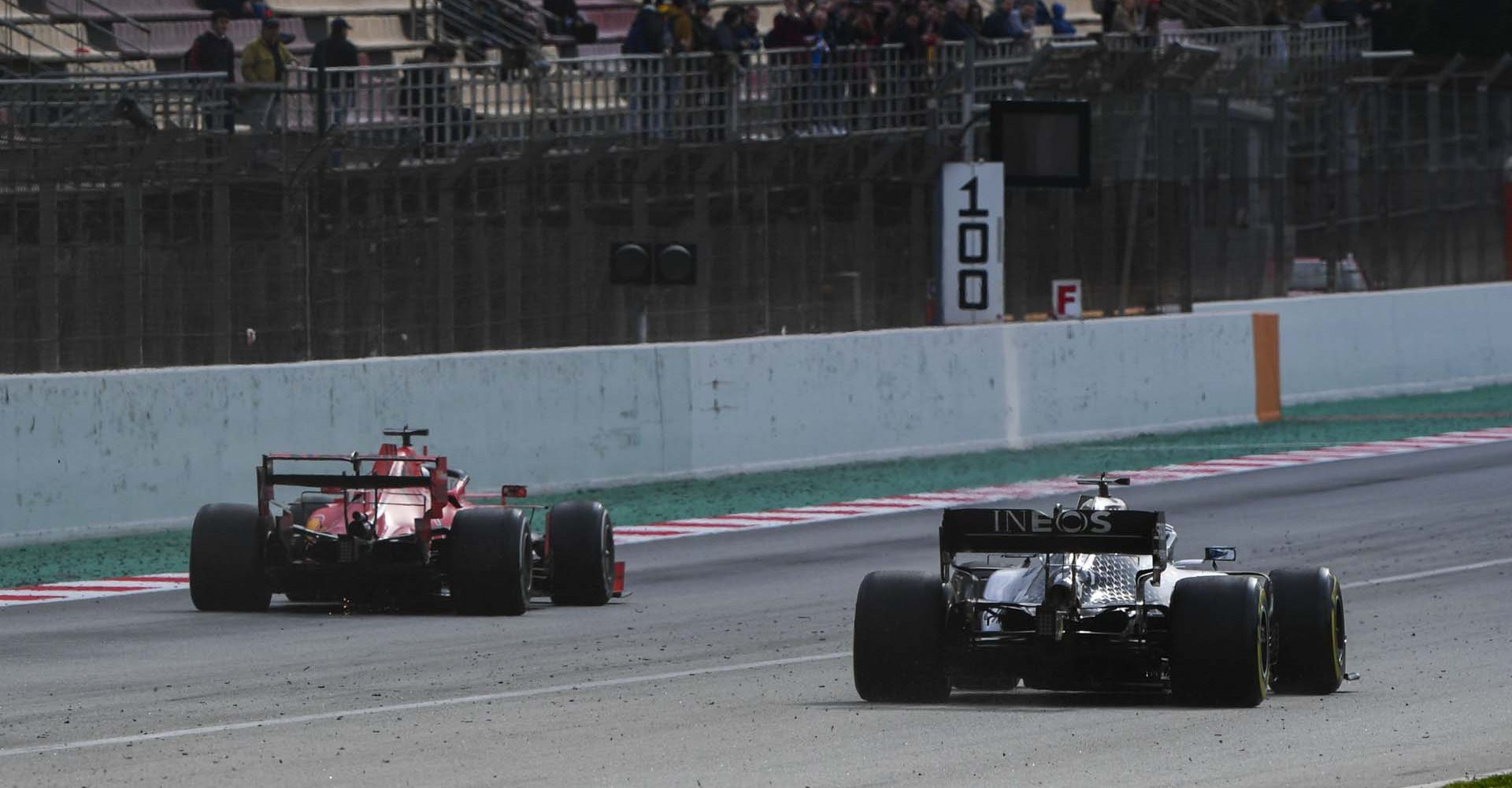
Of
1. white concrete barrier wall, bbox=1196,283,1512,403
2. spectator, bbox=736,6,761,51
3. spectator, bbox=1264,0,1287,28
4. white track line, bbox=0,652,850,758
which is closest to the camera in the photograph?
white track line, bbox=0,652,850,758

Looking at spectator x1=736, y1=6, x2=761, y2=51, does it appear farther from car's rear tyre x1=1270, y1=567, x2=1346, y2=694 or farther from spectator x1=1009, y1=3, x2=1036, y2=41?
car's rear tyre x1=1270, y1=567, x2=1346, y2=694

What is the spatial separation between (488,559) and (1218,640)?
16.8ft

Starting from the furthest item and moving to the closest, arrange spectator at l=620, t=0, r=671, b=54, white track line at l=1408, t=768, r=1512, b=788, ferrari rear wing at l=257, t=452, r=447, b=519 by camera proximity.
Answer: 1. spectator at l=620, t=0, r=671, b=54
2. ferrari rear wing at l=257, t=452, r=447, b=519
3. white track line at l=1408, t=768, r=1512, b=788

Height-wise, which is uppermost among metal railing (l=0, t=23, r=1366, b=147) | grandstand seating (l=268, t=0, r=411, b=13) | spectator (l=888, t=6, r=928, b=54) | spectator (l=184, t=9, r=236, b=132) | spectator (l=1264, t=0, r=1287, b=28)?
spectator (l=1264, t=0, r=1287, b=28)

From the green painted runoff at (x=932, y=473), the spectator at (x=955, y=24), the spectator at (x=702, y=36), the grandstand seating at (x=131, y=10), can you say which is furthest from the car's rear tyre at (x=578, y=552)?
the grandstand seating at (x=131, y=10)

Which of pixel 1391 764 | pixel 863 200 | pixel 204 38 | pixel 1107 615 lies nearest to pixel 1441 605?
pixel 1107 615

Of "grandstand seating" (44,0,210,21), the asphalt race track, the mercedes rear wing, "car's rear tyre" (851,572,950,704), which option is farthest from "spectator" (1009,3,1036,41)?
"car's rear tyre" (851,572,950,704)

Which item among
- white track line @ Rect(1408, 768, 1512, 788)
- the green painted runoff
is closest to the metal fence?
the green painted runoff

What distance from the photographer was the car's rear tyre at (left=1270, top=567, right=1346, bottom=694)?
431 inches

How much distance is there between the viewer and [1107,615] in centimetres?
1064

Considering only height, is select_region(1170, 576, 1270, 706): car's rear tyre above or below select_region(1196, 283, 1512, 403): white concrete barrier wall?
below

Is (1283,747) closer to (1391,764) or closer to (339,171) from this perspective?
(1391,764)

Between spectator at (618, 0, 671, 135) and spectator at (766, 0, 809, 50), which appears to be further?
spectator at (766, 0, 809, 50)

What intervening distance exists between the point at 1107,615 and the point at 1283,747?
1228 mm
